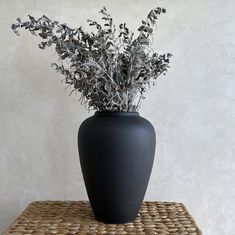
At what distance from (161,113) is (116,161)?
372 millimetres

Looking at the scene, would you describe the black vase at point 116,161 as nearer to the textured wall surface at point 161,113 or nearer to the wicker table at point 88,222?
the wicker table at point 88,222

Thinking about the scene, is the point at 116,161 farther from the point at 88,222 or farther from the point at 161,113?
the point at 161,113

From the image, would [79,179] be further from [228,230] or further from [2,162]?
[228,230]

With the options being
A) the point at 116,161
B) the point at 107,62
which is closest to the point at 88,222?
the point at 116,161

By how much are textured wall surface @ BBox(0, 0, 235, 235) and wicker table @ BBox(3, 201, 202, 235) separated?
157mm

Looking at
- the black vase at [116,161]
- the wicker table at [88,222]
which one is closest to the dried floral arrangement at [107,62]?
the black vase at [116,161]

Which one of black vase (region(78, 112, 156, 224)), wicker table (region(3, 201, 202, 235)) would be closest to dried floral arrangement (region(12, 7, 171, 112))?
black vase (region(78, 112, 156, 224))

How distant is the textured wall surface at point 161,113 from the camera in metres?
1.23

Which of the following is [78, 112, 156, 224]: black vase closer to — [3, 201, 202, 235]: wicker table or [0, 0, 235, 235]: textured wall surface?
[3, 201, 202, 235]: wicker table

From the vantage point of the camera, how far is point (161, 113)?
1243 millimetres

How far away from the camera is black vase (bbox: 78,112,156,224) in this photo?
915 mm

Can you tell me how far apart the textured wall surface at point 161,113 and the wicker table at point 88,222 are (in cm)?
16

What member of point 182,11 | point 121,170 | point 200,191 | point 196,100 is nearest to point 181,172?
point 200,191

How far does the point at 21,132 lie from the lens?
1.27 m
